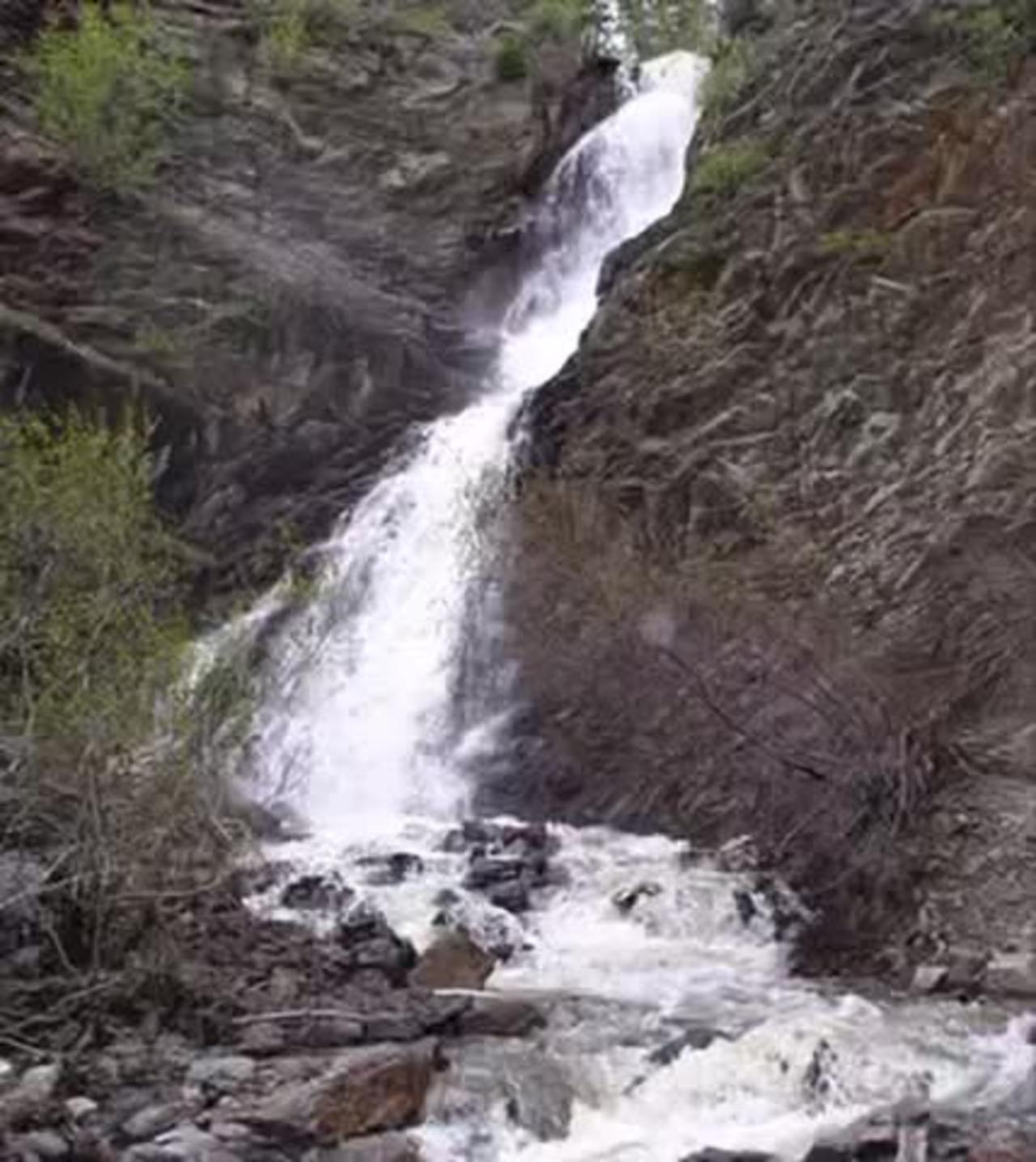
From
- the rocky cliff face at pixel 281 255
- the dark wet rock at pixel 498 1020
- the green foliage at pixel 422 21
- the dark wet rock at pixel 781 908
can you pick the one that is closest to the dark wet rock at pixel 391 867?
the dark wet rock at pixel 781 908

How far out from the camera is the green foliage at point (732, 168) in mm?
24375

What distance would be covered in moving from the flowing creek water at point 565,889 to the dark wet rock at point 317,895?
444 mm

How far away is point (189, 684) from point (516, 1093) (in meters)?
5.12

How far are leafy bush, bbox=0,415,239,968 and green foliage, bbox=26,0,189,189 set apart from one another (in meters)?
18.6

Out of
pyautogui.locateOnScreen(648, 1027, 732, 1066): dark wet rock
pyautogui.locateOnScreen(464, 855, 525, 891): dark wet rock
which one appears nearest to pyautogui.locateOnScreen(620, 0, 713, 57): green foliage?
pyautogui.locateOnScreen(464, 855, 525, 891): dark wet rock

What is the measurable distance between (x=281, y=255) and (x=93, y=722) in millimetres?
20351

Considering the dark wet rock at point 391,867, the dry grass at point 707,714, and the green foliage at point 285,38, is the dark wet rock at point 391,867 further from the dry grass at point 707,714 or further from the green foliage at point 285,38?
the green foliage at point 285,38

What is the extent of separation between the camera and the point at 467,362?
3095 centimetres

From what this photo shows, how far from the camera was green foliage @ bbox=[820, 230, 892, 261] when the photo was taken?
21641 millimetres

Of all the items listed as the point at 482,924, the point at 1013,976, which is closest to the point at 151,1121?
the point at 482,924

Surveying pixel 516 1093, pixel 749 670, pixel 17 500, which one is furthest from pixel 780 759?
pixel 17 500

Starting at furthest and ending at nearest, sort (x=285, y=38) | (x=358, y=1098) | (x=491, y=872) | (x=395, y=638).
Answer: (x=285, y=38) < (x=395, y=638) < (x=491, y=872) < (x=358, y=1098)

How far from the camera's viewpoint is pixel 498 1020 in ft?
42.8

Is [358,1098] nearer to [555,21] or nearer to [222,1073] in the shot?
[222,1073]
